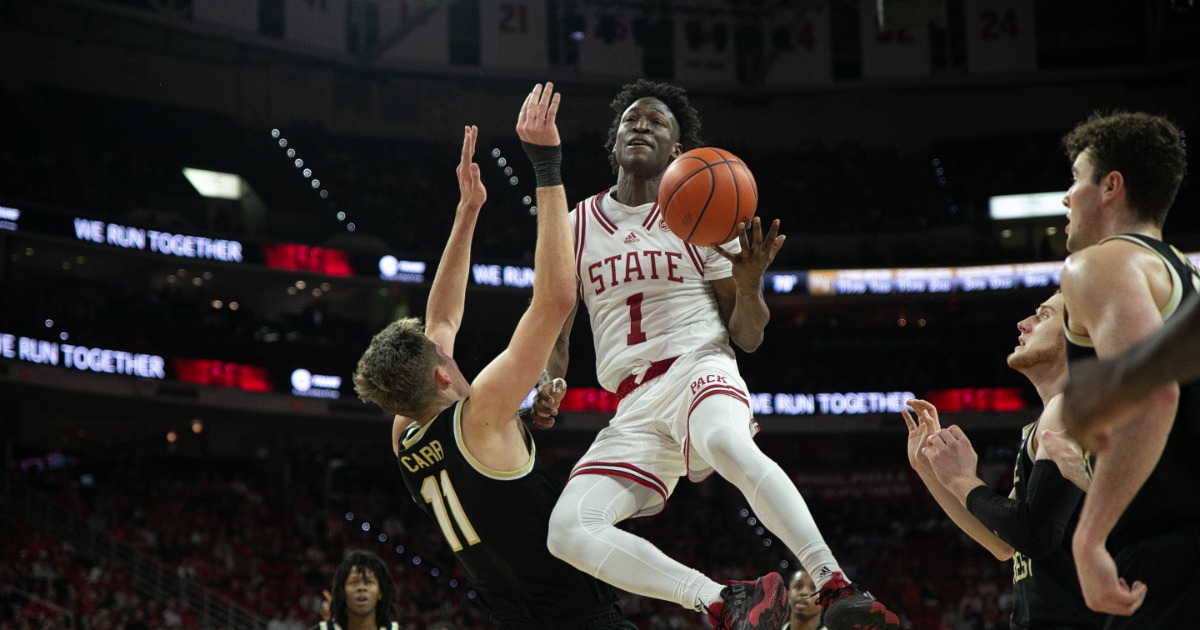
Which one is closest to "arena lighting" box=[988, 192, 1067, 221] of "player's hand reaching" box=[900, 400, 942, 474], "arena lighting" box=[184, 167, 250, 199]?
"arena lighting" box=[184, 167, 250, 199]

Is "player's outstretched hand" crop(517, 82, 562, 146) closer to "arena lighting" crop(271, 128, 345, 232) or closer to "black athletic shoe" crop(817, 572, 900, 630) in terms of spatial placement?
"black athletic shoe" crop(817, 572, 900, 630)

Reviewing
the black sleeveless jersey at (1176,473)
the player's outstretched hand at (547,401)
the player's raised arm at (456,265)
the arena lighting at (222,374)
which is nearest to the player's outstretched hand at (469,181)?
the player's raised arm at (456,265)

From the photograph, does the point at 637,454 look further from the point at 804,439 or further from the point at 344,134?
the point at 344,134

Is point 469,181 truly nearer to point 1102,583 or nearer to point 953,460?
point 953,460

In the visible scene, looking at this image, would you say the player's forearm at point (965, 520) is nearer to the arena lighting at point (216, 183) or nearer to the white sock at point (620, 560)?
the white sock at point (620, 560)

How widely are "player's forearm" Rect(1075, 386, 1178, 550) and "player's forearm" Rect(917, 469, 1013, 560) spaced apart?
1348mm

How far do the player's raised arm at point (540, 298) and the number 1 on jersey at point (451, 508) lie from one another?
1.02 ft

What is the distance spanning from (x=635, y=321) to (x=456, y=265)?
0.91m

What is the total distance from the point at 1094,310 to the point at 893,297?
81.7ft

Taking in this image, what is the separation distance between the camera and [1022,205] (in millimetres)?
29375

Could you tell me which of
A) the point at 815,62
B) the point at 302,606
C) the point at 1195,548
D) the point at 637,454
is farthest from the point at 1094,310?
the point at 815,62

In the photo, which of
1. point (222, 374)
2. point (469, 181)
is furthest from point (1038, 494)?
point (222, 374)

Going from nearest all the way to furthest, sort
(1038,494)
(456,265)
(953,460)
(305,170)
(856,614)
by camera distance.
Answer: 1. (1038,494)
2. (856,614)
3. (953,460)
4. (456,265)
5. (305,170)

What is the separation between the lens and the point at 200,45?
27.8 m
